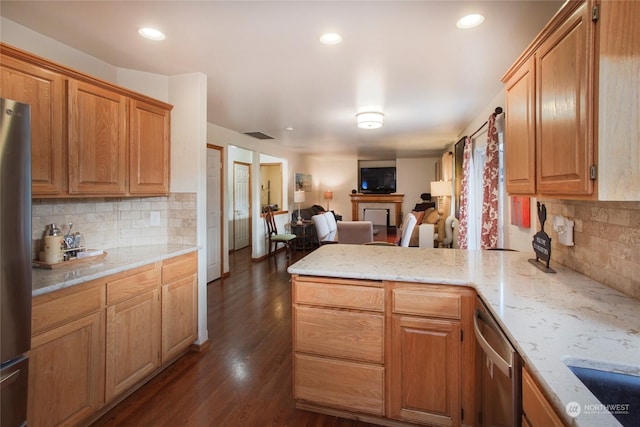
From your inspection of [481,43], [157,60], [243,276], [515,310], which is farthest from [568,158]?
[243,276]

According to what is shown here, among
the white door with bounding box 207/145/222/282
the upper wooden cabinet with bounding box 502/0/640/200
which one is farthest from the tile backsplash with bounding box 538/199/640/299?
the white door with bounding box 207/145/222/282

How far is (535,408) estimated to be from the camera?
89 cm

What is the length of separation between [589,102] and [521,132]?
60cm

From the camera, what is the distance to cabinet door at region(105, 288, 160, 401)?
1887 millimetres

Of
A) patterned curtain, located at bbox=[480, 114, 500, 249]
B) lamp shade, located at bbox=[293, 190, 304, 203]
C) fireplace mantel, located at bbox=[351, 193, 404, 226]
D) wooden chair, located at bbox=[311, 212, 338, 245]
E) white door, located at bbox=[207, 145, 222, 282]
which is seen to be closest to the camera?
patterned curtain, located at bbox=[480, 114, 500, 249]

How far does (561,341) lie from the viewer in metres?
0.97

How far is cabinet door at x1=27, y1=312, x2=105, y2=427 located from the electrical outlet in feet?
3.62

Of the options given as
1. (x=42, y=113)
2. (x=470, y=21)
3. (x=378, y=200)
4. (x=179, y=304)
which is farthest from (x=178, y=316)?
(x=378, y=200)

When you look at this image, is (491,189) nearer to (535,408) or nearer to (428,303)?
(428,303)

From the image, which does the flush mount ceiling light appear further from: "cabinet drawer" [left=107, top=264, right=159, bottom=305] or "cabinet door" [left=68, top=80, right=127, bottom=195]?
"cabinet drawer" [left=107, top=264, right=159, bottom=305]

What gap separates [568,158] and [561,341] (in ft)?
2.26

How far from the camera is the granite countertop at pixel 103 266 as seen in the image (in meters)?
1.58

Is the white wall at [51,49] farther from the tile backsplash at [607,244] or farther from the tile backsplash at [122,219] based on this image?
the tile backsplash at [607,244]

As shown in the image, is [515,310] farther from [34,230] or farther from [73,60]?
[73,60]
